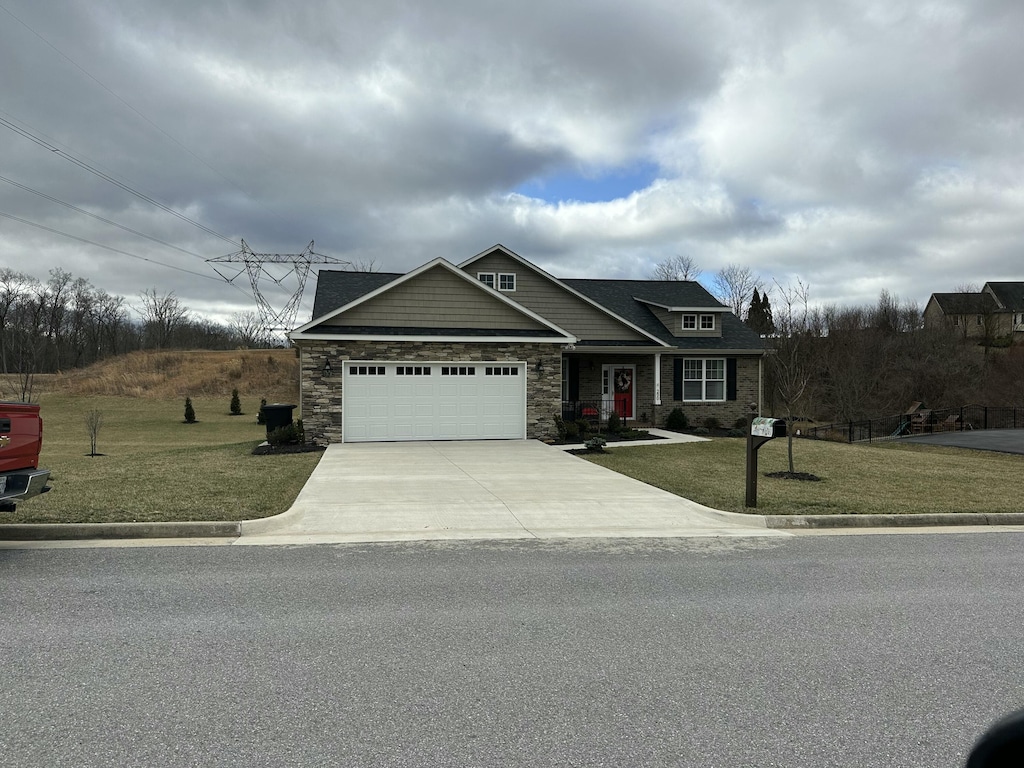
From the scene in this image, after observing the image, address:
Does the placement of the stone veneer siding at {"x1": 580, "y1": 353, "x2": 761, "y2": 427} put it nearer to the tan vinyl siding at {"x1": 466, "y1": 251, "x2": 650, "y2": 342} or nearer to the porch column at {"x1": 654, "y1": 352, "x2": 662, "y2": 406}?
the porch column at {"x1": 654, "y1": 352, "x2": 662, "y2": 406}

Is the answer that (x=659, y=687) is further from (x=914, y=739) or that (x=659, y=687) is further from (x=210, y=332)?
(x=210, y=332)

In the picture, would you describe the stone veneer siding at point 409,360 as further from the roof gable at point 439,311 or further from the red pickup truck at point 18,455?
the red pickup truck at point 18,455

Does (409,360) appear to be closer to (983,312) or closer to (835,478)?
(835,478)

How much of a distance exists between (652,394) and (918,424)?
13.7 meters

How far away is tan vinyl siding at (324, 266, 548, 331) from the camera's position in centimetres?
1945

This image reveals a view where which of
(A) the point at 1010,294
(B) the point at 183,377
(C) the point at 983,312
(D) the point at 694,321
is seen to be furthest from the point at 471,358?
(A) the point at 1010,294

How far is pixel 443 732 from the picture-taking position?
343cm

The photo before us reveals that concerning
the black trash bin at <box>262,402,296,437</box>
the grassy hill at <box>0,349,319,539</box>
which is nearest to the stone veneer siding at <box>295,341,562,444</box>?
the black trash bin at <box>262,402,296,437</box>

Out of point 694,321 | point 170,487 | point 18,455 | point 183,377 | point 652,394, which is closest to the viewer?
point 18,455

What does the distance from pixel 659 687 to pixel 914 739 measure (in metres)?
1.28

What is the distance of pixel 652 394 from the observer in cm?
2436

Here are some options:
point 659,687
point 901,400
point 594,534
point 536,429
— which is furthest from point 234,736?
point 901,400

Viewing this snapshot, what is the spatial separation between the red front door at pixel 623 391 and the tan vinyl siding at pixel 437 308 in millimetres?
5204

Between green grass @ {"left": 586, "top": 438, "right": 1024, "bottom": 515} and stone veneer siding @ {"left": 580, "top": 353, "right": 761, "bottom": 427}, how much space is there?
3.82 meters
